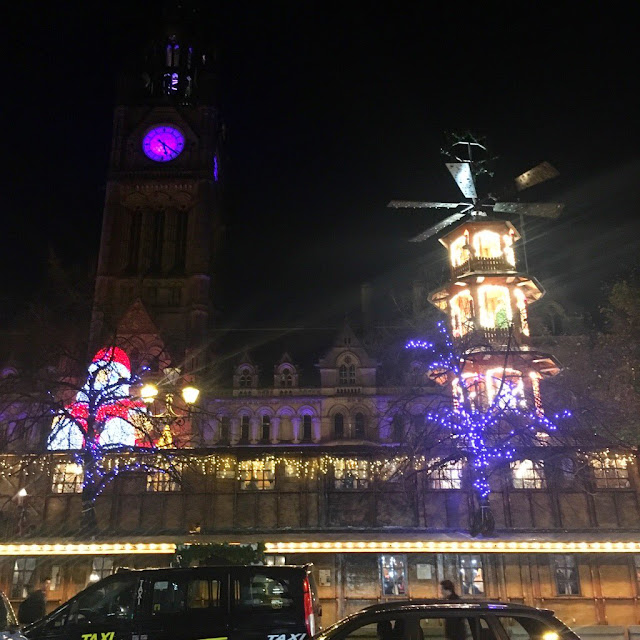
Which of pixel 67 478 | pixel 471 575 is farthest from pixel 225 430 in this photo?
pixel 471 575

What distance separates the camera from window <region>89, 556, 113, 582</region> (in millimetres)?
19047

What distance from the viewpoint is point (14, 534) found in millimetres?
19531

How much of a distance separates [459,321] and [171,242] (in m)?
31.0

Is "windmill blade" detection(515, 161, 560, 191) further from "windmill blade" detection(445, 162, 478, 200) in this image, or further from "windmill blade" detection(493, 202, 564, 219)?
"windmill blade" detection(445, 162, 478, 200)

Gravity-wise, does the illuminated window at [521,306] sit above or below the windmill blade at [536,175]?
below

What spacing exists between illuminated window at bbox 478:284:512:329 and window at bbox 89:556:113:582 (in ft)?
56.2

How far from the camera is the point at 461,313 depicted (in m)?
25.5

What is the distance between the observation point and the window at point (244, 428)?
42.3 meters

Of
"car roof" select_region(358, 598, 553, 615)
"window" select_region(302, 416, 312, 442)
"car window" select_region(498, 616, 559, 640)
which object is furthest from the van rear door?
"window" select_region(302, 416, 312, 442)

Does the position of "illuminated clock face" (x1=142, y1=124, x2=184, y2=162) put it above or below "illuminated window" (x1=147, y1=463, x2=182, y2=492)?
above

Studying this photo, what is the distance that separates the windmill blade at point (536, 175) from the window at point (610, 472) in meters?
12.3

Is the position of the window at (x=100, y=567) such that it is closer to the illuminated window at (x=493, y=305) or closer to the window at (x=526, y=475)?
the window at (x=526, y=475)

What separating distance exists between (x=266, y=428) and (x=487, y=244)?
24.2 m

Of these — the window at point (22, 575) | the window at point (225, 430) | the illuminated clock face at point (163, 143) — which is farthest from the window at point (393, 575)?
the illuminated clock face at point (163, 143)
